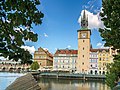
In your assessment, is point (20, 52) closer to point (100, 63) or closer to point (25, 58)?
point (25, 58)

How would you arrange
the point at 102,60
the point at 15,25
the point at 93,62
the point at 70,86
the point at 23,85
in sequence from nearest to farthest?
the point at 15,25, the point at 23,85, the point at 70,86, the point at 102,60, the point at 93,62

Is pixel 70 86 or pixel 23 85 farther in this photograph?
pixel 70 86

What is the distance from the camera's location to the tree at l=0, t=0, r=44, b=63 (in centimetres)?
343

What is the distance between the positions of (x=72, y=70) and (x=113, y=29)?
113342 millimetres

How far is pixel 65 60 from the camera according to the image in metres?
131

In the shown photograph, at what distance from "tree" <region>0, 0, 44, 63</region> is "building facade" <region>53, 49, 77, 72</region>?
125515mm

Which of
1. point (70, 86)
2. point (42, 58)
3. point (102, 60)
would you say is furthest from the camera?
point (42, 58)

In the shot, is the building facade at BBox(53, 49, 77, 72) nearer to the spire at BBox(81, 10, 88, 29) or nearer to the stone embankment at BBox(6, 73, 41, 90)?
the spire at BBox(81, 10, 88, 29)

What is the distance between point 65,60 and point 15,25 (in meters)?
128

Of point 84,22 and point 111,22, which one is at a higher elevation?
point 84,22

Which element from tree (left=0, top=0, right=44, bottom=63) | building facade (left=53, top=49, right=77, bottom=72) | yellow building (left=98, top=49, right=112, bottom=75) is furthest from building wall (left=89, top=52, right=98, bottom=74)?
tree (left=0, top=0, right=44, bottom=63)

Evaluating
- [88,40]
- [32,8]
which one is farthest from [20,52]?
[88,40]

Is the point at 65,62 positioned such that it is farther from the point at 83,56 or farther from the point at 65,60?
the point at 83,56

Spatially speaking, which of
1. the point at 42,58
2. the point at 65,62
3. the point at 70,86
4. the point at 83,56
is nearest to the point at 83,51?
the point at 83,56
